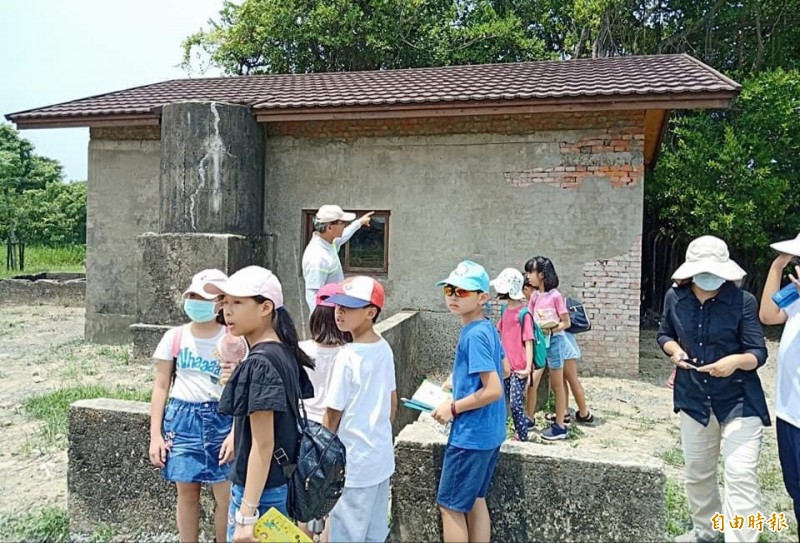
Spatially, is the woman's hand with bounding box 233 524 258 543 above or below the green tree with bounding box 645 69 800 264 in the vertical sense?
below

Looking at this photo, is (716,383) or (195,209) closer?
(716,383)

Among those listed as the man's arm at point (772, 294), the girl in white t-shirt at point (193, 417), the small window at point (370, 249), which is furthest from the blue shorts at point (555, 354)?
the small window at point (370, 249)

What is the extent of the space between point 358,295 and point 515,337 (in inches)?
104

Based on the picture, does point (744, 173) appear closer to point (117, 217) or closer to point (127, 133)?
point (127, 133)

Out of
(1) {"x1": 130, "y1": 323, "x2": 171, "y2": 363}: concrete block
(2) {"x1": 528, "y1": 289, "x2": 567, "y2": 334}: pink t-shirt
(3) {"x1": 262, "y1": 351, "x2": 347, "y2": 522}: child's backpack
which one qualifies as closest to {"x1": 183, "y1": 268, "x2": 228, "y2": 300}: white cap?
(3) {"x1": 262, "y1": 351, "x2": 347, "y2": 522}: child's backpack

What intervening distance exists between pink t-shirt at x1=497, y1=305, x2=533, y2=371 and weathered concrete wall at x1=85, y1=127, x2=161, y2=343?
281 inches

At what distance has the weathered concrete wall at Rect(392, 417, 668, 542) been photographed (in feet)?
10.1

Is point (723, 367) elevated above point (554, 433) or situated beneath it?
elevated above

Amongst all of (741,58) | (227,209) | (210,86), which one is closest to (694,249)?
(227,209)

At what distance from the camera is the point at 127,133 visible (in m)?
10.2

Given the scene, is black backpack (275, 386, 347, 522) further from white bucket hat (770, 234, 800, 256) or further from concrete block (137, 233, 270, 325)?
concrete block (137, 233, 270, 325)

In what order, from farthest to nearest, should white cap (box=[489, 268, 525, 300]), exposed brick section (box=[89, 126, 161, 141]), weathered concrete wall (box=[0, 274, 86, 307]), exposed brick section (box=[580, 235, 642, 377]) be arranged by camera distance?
weathered concrete wall (box=[0, 274, 86, 307]) < exposed brick section (box=[89, 126, 161, 141]) < exposed brick section (box=[580, 235, 642, 377]) < white cap (box=[489, 268, 525, 300])

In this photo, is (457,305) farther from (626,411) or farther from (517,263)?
(517,263)

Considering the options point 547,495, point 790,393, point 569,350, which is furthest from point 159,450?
point 569,350
